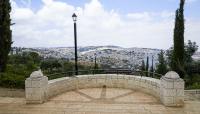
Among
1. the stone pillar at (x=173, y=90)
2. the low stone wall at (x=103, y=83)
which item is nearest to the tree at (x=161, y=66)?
the low stone wall at (x=103, y=83)

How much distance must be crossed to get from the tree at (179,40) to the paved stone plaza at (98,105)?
416 inches

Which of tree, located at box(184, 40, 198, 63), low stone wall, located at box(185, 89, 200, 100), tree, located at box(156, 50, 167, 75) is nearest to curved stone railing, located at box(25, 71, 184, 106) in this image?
low stone wall, located at box(185, 89, 200, 100)

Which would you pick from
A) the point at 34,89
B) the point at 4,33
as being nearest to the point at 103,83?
the point at 34,89

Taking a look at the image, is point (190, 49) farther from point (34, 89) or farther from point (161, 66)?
point (34, 89)

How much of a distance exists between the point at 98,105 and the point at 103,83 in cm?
338

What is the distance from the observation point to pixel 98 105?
10125mm

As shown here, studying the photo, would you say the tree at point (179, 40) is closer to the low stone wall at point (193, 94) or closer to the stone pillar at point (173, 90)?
the low stone wall at point (193, 94)

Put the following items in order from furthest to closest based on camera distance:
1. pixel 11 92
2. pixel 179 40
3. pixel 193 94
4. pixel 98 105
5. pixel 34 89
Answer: pixel 179 40
pixel 11 92
pixel 193 94
pixel 34 89
pixel 98 105

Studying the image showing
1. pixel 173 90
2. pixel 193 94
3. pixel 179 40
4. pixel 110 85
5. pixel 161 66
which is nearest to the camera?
pixel 173 90

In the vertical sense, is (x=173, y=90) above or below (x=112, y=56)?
below

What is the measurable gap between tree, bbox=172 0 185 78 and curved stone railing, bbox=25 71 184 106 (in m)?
9.47

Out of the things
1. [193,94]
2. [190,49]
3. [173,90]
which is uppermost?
[190,49]

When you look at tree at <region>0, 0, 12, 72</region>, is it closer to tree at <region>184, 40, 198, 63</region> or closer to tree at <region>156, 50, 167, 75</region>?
tree at <region>156, 50, 167, 75</region>

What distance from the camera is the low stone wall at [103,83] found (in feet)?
38.2
